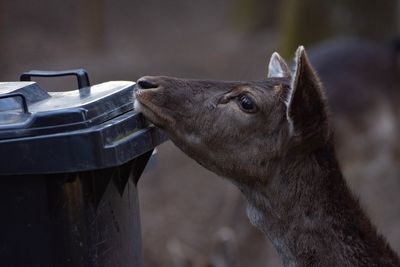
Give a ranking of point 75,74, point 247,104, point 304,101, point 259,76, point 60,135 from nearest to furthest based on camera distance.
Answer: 1. point 60,135
2. point 75,74
3. point 304,101
4. point 247,104
5. point 259,76

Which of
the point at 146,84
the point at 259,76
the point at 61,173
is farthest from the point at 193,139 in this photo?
the point at 259,76

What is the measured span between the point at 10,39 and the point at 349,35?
9.43m

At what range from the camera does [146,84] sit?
407cm

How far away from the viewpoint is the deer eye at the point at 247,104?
420 cm

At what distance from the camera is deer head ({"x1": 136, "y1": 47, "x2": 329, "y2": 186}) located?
4.16 metres

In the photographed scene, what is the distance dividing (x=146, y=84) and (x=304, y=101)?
2.18 ft

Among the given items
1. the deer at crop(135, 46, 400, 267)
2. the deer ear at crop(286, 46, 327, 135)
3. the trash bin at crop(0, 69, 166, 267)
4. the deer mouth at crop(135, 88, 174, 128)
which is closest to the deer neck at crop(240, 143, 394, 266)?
the deer at crop(135, 46, 400, 267)

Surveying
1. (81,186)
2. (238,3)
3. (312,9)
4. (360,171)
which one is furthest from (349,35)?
(81,186)

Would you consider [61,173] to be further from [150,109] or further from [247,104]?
[247,104]

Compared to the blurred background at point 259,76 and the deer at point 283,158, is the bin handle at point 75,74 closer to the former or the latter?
the deer at point 283,158

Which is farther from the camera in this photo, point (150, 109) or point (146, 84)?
point (146, 84)

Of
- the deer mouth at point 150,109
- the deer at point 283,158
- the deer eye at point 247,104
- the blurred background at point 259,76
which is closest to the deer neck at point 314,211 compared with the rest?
the deer at point 283,158

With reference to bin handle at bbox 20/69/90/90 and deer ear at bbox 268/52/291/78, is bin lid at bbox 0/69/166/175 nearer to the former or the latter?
bin handle at bbox 20/69/90/90

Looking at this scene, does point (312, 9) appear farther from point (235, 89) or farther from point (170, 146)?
point (235, 89)
